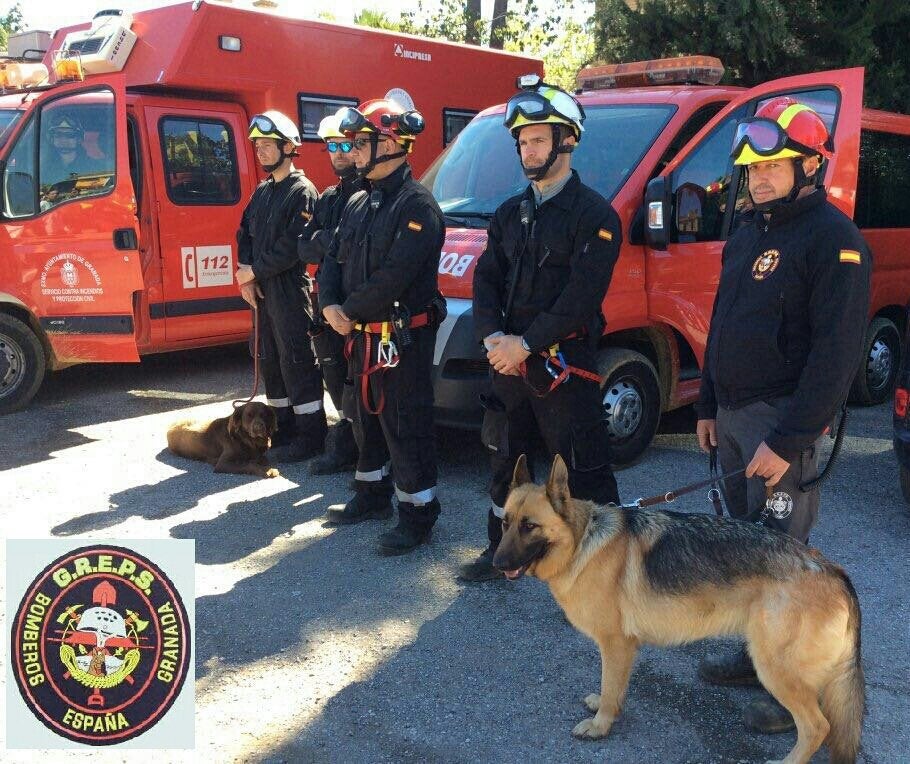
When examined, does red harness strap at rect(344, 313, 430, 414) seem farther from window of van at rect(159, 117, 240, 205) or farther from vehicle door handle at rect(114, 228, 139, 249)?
window of van at rect(159, 117, 240, 205)

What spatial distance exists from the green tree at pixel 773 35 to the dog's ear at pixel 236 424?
25.3 feet

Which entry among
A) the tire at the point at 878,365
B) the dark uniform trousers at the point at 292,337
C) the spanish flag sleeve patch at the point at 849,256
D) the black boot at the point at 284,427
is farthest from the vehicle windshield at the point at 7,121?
the tire at the point at 878,365

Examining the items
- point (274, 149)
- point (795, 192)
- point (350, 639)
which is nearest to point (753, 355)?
point (795, 192)

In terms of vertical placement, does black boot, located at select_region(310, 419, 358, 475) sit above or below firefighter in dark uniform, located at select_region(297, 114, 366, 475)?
below

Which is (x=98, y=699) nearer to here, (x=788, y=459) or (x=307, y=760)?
Answer: (x=307, y=760)

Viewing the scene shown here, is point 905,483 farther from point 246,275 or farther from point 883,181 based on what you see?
point 246,275

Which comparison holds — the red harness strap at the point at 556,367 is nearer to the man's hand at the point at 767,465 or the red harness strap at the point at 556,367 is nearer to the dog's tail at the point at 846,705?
the man's hand at the point at 767,465

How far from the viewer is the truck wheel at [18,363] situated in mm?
6773

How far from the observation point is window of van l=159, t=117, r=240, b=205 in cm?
730

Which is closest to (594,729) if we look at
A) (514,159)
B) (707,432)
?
(707,432)

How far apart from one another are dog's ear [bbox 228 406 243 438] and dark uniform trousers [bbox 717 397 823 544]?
11.1 ft

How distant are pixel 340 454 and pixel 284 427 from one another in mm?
800

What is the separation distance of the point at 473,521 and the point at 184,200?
4.28 metres

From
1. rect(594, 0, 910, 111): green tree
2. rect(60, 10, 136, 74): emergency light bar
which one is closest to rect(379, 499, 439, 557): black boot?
rect(60, 10, 136, 74): emergency light bar
